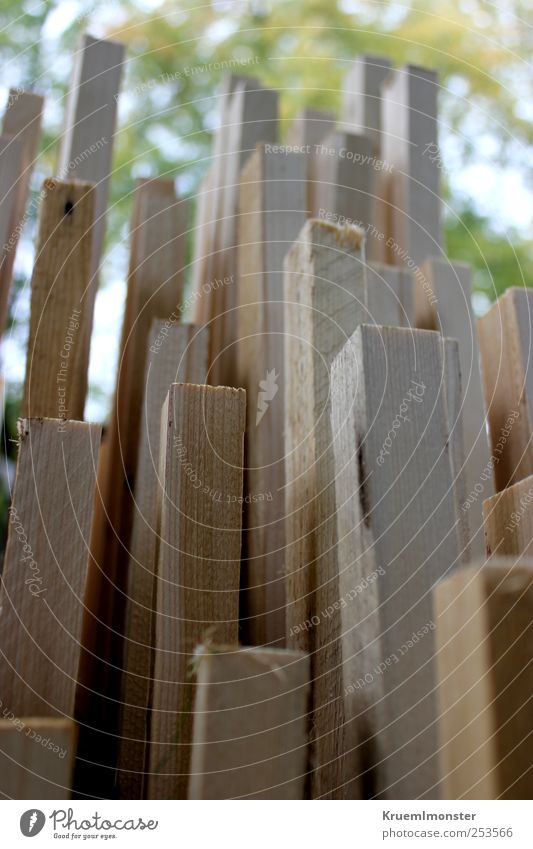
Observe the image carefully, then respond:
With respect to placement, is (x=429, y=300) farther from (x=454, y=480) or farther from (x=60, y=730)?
(x=60, y=730)

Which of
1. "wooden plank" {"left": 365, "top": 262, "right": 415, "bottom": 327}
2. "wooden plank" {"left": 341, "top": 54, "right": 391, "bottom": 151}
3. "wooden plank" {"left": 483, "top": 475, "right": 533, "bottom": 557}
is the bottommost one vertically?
"wooden plank" {"left": 483, "top": 475, "right": 533, "bottom": 557}

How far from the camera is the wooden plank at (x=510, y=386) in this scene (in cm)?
119

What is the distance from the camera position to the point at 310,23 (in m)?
3.09

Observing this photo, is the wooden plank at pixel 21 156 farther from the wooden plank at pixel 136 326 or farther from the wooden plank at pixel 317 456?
the wooden plank at pixel 317 456

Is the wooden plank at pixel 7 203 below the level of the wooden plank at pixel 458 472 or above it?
above

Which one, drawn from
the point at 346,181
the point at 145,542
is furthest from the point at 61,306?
the point at 346,181

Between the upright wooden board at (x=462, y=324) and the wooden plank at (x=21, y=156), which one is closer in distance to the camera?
the upright wooden board at (x=462, y=324)

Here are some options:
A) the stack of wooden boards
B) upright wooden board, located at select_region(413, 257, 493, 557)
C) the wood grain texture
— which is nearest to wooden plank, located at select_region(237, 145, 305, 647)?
the stack of wooden boards

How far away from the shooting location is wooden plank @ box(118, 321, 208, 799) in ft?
3.24

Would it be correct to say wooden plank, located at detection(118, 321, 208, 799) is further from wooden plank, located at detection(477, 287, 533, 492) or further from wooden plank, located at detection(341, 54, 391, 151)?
wooden plank, located at detection(341, 54, 391, 151)

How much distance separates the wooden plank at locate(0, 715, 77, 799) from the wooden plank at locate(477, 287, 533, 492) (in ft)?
2.34

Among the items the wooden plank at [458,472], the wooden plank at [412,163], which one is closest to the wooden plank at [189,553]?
the wooden plank at [458,472]
